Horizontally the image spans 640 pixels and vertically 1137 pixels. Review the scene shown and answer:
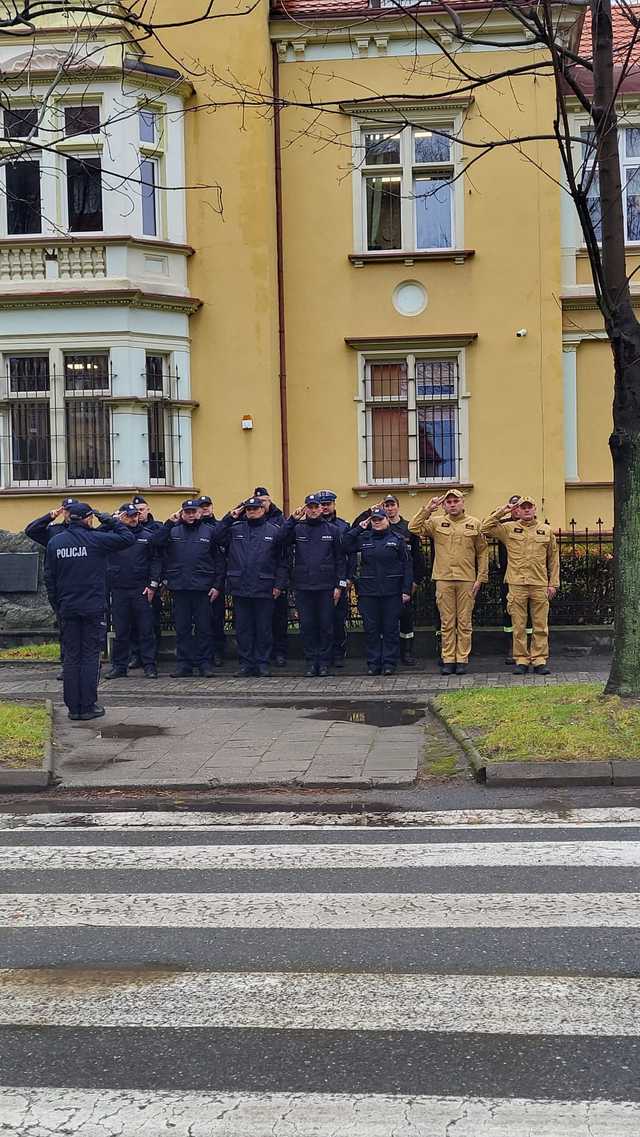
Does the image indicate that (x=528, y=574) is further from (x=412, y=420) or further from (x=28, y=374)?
(x=28, y=374)

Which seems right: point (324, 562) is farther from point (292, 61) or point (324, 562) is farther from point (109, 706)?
point (292, 61)

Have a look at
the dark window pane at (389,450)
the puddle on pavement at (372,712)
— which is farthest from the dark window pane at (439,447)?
the puddle on pavement at (372,712)

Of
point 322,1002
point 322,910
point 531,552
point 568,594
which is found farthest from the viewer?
point 568,594

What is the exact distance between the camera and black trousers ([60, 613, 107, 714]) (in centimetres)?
1127

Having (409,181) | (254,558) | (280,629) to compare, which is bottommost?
(280,629)

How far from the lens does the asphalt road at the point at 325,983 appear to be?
364 cm

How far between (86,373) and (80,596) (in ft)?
26.8

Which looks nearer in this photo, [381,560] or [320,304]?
[381,560]

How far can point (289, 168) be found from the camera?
19.5 metres

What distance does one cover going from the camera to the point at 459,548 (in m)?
13.7

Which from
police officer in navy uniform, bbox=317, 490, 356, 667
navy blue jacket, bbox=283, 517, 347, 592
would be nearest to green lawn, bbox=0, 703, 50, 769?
navy blue jacket, bbox=283, 517, 347, 592

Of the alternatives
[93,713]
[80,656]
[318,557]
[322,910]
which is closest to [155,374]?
[318,557]

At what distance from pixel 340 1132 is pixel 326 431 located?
16.6 metres

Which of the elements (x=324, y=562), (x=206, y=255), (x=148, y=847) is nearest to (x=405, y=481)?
(x=206, y=255)
